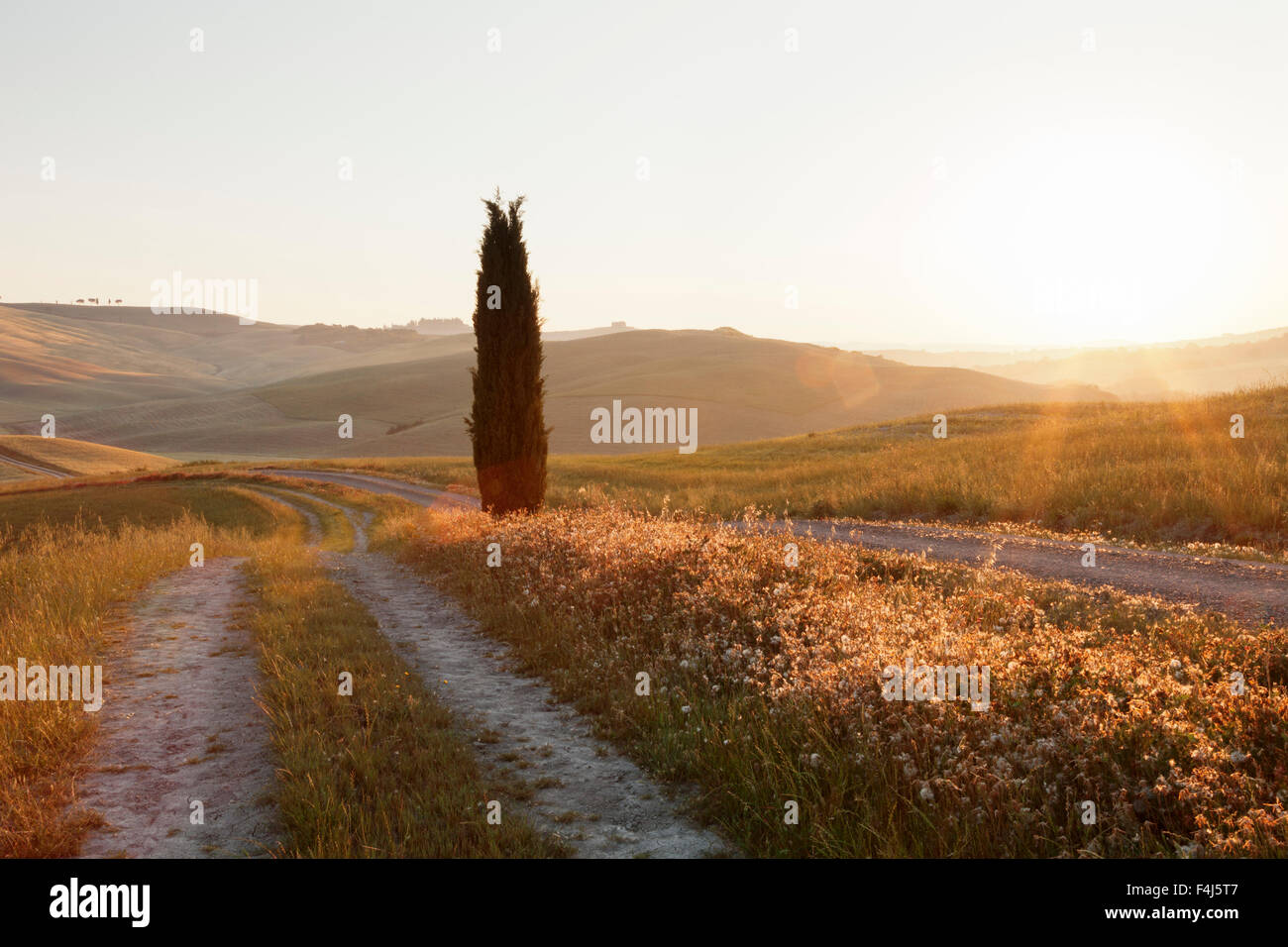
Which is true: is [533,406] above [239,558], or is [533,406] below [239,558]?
above

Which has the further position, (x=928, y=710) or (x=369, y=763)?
(x=369, y=763)

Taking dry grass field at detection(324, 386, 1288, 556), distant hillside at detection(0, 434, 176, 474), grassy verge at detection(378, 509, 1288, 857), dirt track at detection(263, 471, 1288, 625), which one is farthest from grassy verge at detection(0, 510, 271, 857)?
distant hillside at detection(0, 434, 176, 474)

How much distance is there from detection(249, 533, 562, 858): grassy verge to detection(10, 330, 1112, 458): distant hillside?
2879 inches

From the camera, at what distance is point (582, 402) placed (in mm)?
106000

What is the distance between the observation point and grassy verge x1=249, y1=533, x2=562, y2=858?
472 cm

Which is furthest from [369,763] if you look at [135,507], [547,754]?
[135,507]

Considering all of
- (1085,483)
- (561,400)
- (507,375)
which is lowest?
(1085,483)

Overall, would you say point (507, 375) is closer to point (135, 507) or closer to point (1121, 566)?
point (1121, 566)

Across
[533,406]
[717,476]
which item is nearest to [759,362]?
[717,476]

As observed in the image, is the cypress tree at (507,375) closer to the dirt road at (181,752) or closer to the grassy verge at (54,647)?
the grassy verge at (54,647)

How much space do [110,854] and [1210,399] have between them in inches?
1378

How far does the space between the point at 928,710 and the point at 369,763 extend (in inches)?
164
